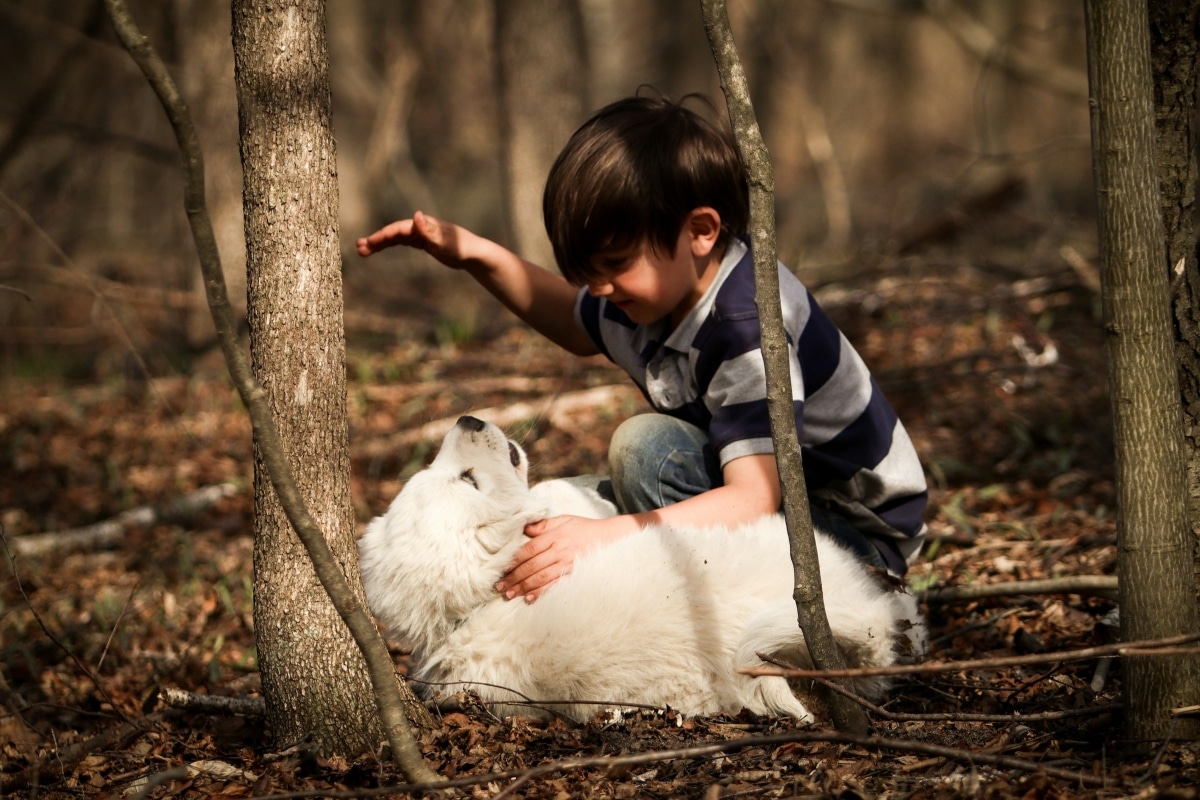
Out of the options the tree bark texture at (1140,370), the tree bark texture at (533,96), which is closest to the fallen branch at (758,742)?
the tree bark texture at (1140,370)

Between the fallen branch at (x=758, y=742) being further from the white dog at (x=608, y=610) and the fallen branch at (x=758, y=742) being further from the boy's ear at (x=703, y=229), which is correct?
the boy's ear at (x=703, y=229)

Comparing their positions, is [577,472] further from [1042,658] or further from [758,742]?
[1042,658]

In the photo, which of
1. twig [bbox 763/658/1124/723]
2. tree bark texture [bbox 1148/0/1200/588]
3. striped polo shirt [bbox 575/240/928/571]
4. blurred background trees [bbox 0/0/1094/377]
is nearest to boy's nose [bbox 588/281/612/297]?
striped polo shirt [bbox 575/240/928/571]

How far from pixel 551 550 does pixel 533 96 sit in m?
5.47

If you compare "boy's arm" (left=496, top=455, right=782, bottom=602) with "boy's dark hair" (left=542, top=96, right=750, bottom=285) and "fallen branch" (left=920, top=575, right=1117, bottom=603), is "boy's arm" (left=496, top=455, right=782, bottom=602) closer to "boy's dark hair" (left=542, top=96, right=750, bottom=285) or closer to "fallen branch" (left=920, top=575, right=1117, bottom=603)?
"boy's dark hair" (left=542, top=96, right=750, bottom=285)

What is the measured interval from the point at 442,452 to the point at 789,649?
1.06m

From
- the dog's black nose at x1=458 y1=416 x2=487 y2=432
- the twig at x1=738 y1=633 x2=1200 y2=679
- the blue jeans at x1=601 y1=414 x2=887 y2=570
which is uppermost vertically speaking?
the dog's black nose at x1=458 y1=416 x2=487 y2=432

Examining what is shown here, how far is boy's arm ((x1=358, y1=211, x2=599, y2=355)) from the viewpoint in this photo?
2.87 meters

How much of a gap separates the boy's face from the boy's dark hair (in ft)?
0.07

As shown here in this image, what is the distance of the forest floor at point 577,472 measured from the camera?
6.64 ft

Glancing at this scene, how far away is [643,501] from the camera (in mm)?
2975

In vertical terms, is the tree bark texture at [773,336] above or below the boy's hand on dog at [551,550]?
above

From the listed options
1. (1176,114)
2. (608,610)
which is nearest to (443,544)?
(608,610)

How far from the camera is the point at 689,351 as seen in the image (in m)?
2.81
